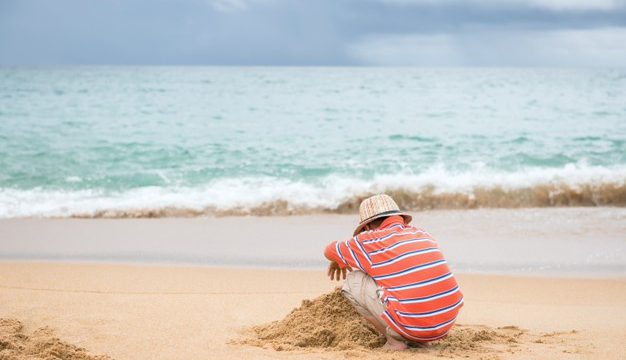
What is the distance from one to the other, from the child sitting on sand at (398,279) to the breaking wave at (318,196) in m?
5.85

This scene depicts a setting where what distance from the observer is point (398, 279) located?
3254 millimetres

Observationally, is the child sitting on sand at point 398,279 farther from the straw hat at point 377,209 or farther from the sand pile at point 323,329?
the sand pile at point 323,329

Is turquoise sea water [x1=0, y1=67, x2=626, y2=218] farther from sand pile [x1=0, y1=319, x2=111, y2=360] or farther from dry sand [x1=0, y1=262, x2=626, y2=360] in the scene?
sand pile [x1=0, y1=319, x2=111, y2=360]

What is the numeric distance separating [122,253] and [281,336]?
10.5 feet

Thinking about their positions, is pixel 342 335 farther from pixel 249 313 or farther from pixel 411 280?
pixel 249 313

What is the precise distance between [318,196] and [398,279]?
6675mm

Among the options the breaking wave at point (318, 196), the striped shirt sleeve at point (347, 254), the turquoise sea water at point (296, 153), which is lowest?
the striped shirt sleeve at point (347, 254)

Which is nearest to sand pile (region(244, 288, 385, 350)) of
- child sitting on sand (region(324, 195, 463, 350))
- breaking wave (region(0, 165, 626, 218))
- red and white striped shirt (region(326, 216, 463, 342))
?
child sitting on sand (region(324, 195, 463, 350))

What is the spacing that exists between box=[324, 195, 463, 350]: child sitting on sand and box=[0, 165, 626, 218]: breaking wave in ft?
19.2

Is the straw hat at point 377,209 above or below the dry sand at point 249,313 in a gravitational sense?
above

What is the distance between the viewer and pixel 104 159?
13703mm

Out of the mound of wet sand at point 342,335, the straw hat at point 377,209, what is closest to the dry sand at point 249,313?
the mound of wet sand at point 342,335

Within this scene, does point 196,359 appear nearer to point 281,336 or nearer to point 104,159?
point 281,336

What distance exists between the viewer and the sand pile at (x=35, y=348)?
121 inches
